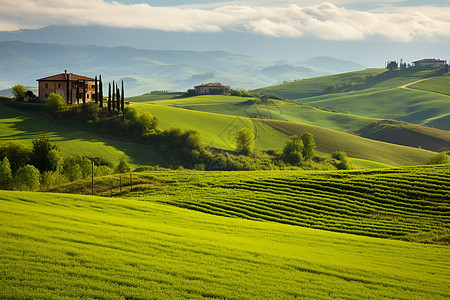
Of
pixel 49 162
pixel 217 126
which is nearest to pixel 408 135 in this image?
pixel 217 126

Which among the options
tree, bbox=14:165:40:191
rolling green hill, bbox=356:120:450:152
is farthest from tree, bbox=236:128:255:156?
rolling green hill, bbox=356:120:450:152

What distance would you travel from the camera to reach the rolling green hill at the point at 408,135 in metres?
131

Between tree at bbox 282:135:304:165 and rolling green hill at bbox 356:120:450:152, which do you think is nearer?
tree at bbox 282:135:304:165

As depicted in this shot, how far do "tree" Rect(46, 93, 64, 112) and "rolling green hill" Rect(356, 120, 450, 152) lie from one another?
105346 millimetres

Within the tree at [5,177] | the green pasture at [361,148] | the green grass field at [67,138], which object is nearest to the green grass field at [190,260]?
the tree at [5,177]

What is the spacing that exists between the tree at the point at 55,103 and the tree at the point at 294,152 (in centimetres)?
5318

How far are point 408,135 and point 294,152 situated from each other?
7101 centimetres

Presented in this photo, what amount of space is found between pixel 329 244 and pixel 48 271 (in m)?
16.1

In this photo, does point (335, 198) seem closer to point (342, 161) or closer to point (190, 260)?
point (190, 260)

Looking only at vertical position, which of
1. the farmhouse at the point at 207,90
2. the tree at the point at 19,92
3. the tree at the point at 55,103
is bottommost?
the tree at the point at 55,103

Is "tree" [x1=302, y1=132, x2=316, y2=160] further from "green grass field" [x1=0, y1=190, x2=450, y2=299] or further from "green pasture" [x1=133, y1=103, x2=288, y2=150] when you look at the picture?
"green grass field" [x1=0, y1=190, x2=450, y2=299]

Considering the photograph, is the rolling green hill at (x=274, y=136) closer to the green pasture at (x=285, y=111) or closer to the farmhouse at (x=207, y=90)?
the green pasture at (x=285, y=111)

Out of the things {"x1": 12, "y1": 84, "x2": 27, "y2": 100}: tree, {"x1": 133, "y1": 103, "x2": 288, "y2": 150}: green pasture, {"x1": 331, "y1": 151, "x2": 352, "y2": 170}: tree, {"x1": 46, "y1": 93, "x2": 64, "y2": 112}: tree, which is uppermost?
{"x1": 12, "y1": 84, "x2": 27, "y2": 100}: tree

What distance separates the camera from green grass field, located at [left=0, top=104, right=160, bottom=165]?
77438mm
